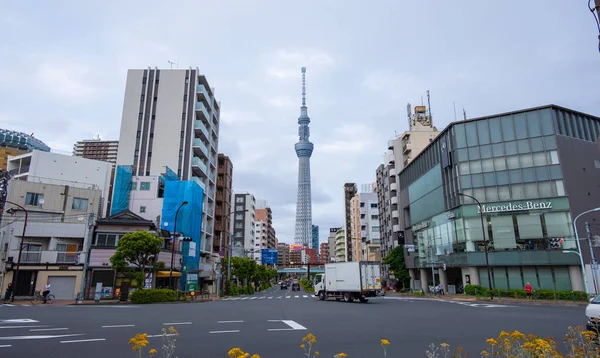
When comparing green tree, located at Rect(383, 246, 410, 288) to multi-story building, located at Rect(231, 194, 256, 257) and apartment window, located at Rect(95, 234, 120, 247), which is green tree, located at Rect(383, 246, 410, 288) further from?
multi-story building, located at Rect(231, 194, 256, 257)

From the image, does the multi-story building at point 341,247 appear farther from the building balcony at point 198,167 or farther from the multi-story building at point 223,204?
the building balcony at point 198,167

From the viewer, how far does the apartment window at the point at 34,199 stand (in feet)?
128

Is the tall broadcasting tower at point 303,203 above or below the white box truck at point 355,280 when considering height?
above

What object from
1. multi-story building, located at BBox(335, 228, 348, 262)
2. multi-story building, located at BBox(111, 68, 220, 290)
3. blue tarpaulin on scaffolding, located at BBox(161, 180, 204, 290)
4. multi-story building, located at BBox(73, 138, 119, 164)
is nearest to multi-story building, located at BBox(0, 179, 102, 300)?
blue tarpaulin on scaffolding, located at BBox(161, 180, 204, 290)

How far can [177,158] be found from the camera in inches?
2040

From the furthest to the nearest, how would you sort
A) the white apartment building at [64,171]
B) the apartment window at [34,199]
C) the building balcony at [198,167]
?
the building balcony at [198,167] → the white apartment building at [64,171] → the apartment window at [34,199]

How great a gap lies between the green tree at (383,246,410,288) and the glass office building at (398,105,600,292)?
14.7 meters

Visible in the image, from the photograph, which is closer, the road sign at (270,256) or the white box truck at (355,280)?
the white box truck at (355,280)

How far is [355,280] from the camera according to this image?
3019cm

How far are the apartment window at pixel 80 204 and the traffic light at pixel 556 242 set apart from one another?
50.7 metres

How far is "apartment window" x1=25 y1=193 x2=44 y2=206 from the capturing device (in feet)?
128

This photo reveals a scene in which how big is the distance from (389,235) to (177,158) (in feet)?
160

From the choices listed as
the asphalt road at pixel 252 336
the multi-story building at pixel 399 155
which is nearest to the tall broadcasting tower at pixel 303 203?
the multi-story building at pixel 399 155

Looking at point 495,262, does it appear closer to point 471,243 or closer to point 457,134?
point 471,243
